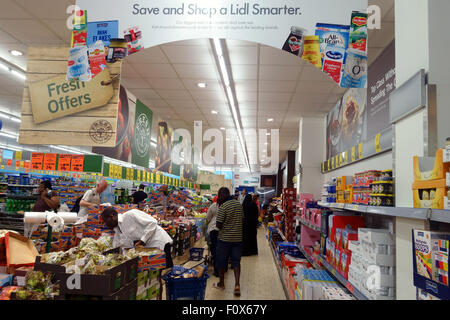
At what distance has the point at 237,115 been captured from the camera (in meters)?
9.66

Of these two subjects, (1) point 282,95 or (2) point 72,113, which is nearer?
(2) point 72,113

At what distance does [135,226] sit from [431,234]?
317 cm

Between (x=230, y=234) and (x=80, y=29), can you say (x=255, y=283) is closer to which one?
(x=230, y=234)

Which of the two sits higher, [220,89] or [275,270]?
[220,89]

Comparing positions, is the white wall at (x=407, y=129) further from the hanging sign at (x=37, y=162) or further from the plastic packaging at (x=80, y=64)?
the hanging sign at (x=37, y=162)

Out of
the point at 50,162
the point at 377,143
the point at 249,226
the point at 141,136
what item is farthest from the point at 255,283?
the point at 50,162

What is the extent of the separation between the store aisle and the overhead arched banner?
381cm

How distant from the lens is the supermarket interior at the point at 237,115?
2.12 meters

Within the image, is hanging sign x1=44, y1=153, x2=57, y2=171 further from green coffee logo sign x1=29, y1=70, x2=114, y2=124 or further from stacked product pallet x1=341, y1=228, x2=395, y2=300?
stacked product pallet x1=341, y1=228, x2=395, y2=300

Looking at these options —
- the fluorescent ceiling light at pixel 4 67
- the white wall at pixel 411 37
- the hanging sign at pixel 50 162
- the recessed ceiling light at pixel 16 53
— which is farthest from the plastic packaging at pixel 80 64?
the hanging sign at pixel 50 162

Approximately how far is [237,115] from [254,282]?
4915 millimetres
